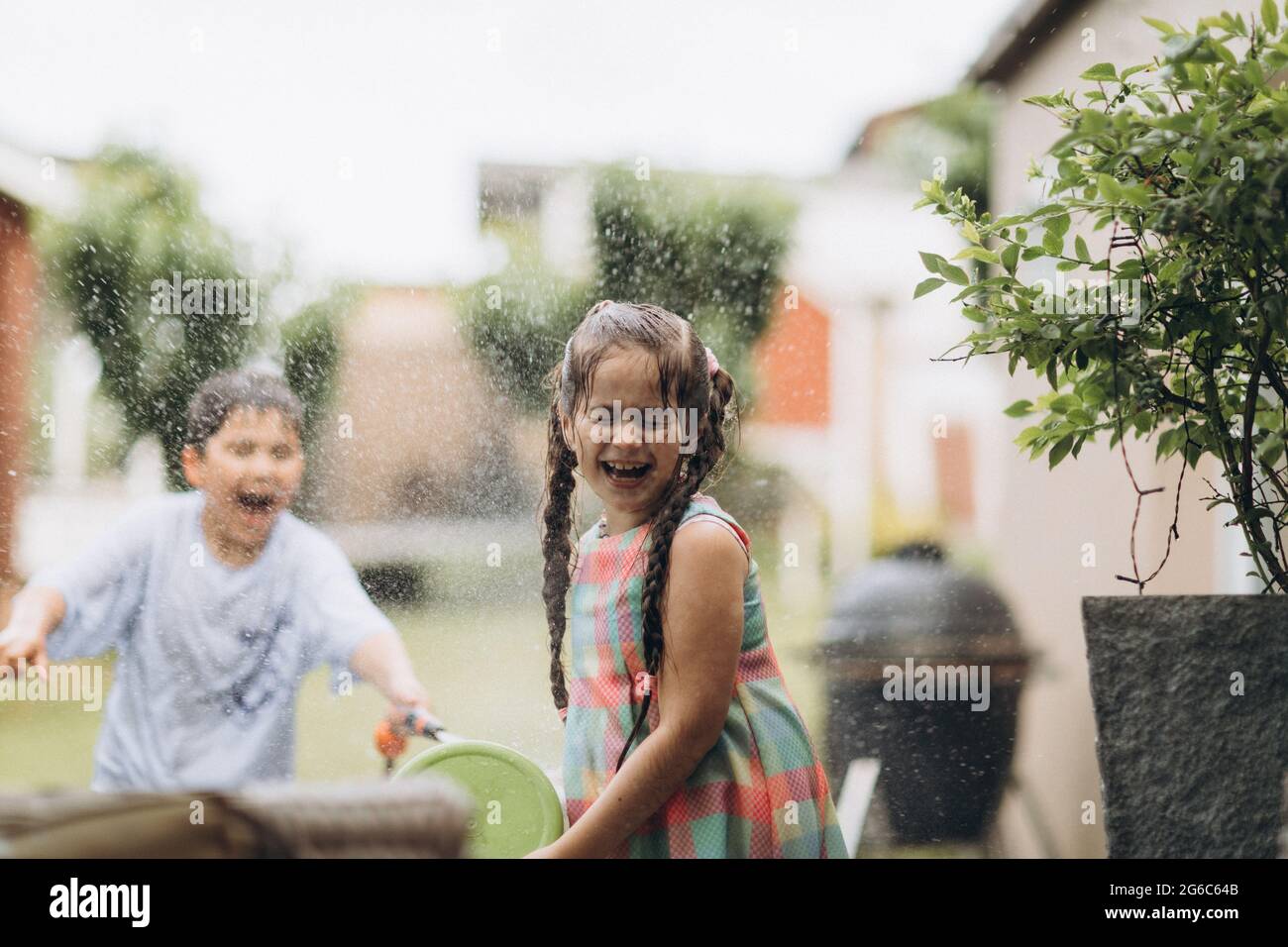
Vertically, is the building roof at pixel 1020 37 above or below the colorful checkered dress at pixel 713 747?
above

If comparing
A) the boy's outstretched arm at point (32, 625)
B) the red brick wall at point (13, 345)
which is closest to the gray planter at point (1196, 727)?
the boy's outstretched arm at point (32, 625)

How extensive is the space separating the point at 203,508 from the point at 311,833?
109 centimetres

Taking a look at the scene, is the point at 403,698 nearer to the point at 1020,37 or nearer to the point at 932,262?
the point at 932,262

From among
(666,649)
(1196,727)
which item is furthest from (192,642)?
(1196,727)

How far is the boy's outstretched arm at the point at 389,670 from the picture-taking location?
1965 mm

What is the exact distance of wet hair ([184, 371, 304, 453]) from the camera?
2.03 meters

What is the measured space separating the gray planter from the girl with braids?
44 centimetres

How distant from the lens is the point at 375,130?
82.0 inches

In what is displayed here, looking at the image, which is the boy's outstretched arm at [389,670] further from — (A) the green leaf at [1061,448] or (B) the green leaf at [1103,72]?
(B) the green leaf at [1103,72]

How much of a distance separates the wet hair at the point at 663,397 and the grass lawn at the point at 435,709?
0.58m

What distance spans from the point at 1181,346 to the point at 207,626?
1803mm

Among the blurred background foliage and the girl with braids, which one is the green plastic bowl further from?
the blurred background foliage

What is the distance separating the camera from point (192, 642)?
2.01 metres
